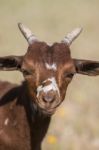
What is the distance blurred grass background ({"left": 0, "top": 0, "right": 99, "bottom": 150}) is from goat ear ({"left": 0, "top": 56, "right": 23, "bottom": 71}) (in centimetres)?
405

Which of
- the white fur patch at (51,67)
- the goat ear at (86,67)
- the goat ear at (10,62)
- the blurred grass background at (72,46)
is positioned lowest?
the blurred grass background at (72,46)

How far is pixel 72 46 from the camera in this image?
2605cm

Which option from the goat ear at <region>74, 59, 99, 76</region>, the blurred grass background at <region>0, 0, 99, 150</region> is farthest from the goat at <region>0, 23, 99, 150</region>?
the blurred grass background at <region>0, 0, 99, 150</region>

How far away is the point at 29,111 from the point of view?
13.5 metres

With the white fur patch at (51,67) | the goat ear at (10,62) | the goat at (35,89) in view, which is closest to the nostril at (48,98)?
the goat at (35,89)

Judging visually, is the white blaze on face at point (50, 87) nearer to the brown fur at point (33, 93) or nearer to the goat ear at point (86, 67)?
the brown fur at point (33, 93)

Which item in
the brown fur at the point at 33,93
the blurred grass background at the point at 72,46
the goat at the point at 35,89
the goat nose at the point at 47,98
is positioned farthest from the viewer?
the blurred grass background at the point at 72,46

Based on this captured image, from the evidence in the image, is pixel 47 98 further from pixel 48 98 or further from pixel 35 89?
pixel 35 89

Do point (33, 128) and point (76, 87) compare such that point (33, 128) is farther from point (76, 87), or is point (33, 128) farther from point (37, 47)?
point (76, 87)

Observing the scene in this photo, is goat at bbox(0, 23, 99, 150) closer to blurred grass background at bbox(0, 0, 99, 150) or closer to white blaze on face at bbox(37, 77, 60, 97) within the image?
white blaze on face at bbox(37, 77, 60, 97)

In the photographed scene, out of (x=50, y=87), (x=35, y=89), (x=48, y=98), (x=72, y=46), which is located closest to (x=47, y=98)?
(x=48, y=98)

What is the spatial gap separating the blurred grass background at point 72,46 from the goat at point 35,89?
11.2 ft

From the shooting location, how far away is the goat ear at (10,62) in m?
13.1

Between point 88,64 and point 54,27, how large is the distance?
630 inches
